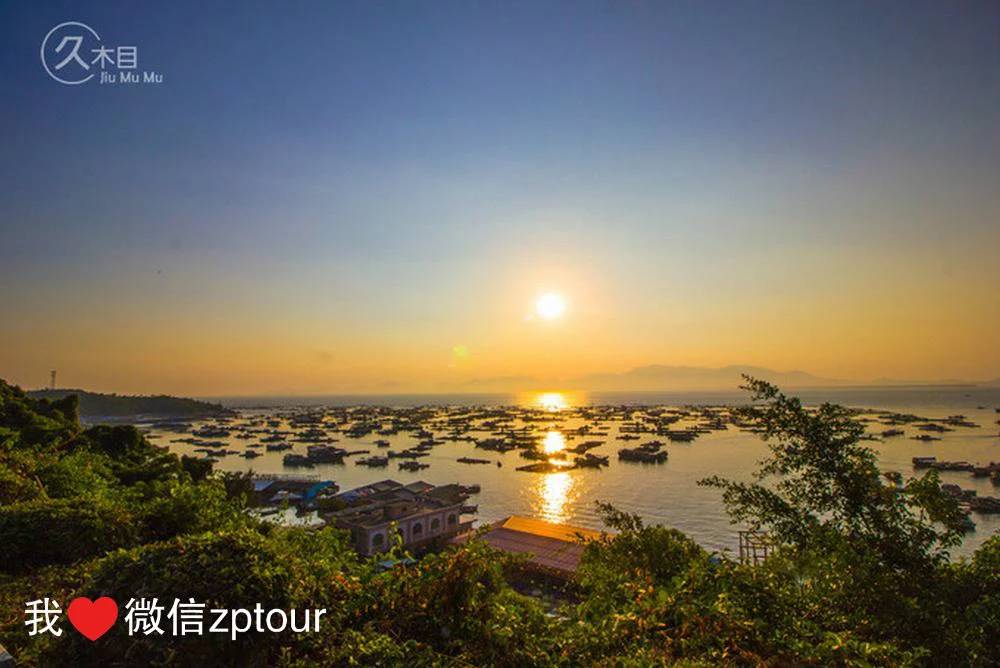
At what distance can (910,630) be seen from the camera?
9.75 feet

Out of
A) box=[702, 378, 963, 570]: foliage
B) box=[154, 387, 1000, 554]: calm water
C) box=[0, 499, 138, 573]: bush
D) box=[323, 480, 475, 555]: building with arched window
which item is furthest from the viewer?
box=[154, 387, 1000, 554]: calm water

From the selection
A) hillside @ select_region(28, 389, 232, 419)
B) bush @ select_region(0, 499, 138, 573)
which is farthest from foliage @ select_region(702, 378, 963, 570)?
hillside @ select_region(28, 389, 232, 419)

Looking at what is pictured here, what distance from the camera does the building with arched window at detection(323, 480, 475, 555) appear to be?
1753 cm

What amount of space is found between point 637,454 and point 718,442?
45.4 feet

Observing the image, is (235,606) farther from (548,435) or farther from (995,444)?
(995,444)

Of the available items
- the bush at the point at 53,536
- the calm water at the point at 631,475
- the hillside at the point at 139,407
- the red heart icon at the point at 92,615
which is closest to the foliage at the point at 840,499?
the red heart icon at the point at 92,615

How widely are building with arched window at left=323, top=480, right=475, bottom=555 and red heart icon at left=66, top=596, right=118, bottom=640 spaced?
48.1 feet

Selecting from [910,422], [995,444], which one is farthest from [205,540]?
[910,422]

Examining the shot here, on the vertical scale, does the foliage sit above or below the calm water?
above

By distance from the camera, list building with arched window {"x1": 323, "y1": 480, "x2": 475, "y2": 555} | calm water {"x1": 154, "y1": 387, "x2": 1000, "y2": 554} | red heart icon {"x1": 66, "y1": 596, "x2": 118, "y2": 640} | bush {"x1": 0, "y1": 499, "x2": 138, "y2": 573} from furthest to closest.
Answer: calm water {"x1": 154, "y1": 387, "x2": 1000, "y2": 554}, building with arched window {"x1": 323, "y1": 480, "x2": 475, "y2": 555}, bush {"x1": 0, "y1": 499, "x2": 138, "y2": 573}, red heart icon {"x1": 66, "y1": 596, "x2": 118, "y2": 640}

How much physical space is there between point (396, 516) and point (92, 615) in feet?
61.6

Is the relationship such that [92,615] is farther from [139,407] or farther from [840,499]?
[139,407]

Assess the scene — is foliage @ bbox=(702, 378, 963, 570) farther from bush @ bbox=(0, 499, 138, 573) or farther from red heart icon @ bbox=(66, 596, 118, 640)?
bush @ bbox=(0, 499, 138, 573)

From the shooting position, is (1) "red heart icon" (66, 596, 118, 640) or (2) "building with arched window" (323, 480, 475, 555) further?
(2) "building with arched window" (323, 480, 475, 555)
